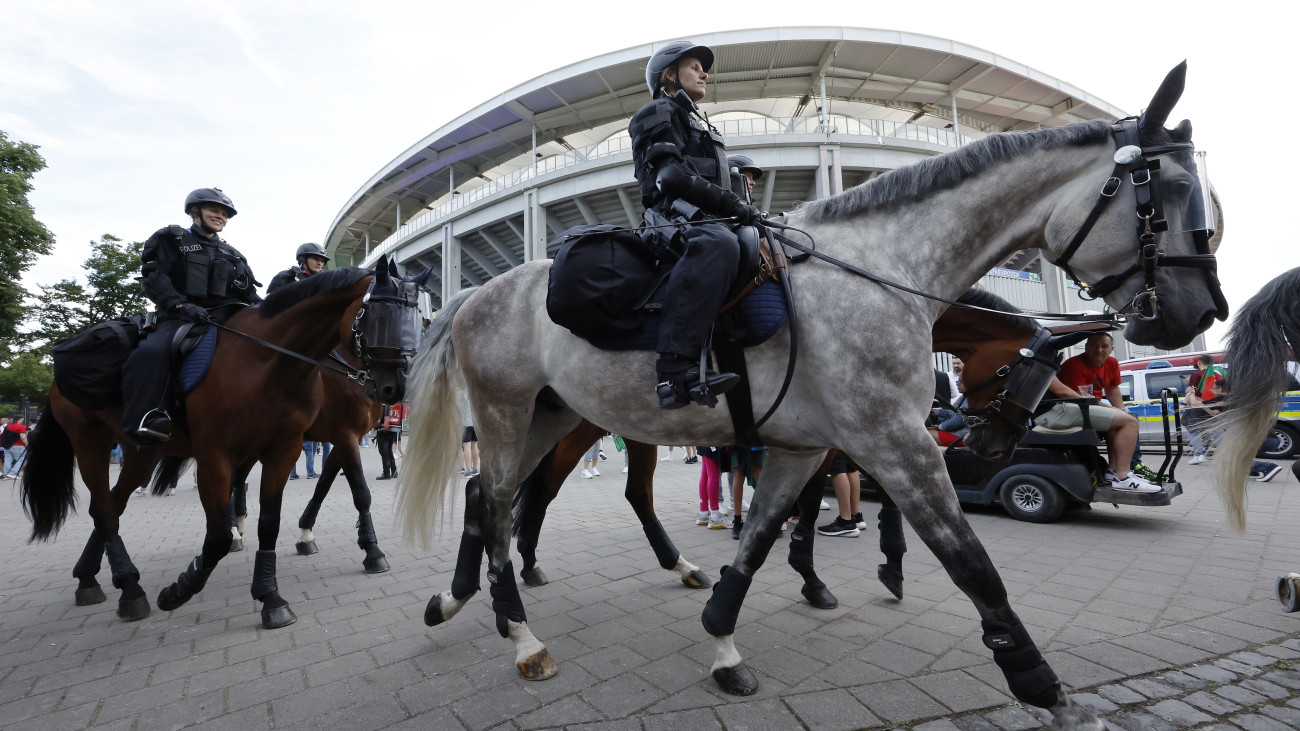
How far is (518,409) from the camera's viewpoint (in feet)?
10.5

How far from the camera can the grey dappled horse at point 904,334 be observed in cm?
212

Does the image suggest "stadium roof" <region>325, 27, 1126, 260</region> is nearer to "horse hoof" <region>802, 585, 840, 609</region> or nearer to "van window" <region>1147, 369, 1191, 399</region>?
"van window" <region>1147, 369, 1191, 399</region>

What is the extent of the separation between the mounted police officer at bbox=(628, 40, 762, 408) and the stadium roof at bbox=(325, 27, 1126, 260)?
73.6ft

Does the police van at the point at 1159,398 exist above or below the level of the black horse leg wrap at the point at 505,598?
above

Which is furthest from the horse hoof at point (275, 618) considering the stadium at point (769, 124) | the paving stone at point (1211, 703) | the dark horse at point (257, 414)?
the stadium at point (769, 124)

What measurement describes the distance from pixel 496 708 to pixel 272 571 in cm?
228

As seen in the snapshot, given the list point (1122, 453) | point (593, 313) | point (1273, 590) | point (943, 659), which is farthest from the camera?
point (1122, 453)

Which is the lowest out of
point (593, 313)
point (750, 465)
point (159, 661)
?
point (159, 661)

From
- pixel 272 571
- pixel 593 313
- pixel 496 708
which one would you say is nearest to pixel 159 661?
pixel 272 571

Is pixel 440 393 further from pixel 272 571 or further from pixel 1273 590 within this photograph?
pixel 1273 590

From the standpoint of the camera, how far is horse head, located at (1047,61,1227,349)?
2.12 metres

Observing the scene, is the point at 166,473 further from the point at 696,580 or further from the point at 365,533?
the point at 696,580

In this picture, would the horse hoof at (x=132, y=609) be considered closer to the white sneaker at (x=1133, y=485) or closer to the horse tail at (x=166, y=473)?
the horse tail at (x=166, y=473)

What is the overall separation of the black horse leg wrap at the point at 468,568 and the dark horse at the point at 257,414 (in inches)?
46.7
